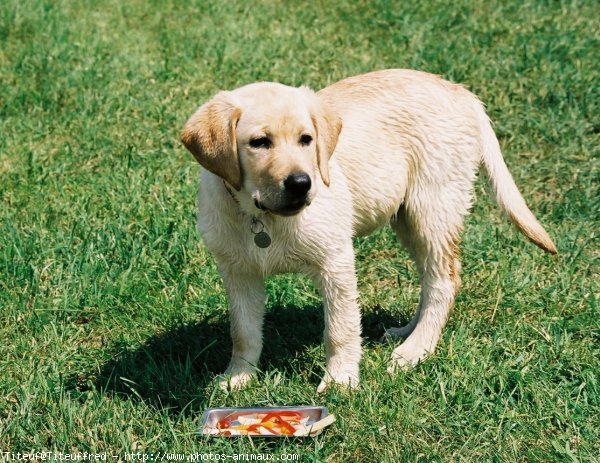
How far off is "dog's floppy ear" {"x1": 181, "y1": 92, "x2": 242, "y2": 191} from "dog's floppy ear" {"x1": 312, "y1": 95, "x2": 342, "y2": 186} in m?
0.36

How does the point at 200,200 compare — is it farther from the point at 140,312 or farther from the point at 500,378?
the point at 500,378

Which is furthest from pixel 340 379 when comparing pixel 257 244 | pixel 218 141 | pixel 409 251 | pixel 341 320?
pixel 218 141

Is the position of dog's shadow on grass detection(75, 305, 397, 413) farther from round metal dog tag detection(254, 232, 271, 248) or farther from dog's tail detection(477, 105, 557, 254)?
dog's tail detection(477, 105, 557, 254)

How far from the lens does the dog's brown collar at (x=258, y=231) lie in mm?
3848

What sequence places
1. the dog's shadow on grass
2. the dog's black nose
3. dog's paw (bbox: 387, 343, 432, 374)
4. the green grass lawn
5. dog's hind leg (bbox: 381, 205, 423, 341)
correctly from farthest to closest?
dog's hind leg (bbox: 381, 205, 423, 341) < dog's paw (bbox: 387, 343, 432, 374) < the dog's shadow on grass < the green grass lawn < the dog's black nose

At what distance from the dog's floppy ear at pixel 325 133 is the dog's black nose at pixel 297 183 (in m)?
0.30

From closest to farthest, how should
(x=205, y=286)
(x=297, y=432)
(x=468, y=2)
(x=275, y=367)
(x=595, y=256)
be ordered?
(x=297, y=432) < (x=275, y=367) < (x=205, y=286) < (x=595, y=256) < (x=468, y=2)

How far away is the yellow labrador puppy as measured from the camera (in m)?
3.69

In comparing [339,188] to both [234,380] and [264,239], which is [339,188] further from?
[234,380]

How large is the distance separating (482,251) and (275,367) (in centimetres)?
157

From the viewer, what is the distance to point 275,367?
4.30 m

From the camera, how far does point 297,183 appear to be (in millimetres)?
3502

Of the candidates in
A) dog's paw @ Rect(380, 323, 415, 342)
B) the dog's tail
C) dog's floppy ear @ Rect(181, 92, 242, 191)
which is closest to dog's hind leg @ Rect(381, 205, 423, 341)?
dog's paw @ Rect(380, 323, 415, 342)

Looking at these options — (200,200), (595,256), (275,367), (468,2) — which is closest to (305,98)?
(200,200)
